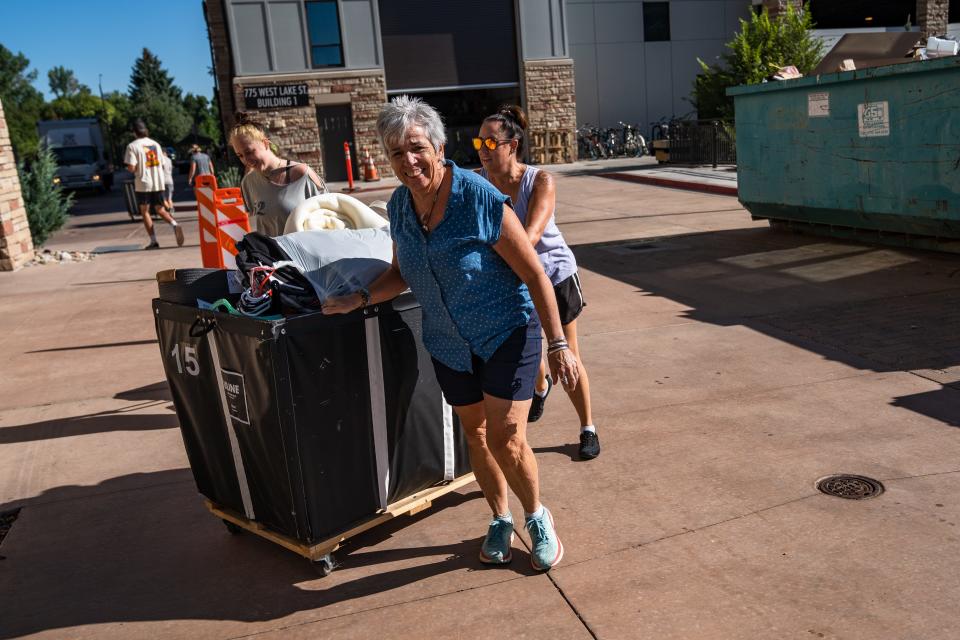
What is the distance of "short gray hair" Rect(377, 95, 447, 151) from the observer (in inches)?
119

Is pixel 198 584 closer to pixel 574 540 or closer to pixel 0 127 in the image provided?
pixel 574 540

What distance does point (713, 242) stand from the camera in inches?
423

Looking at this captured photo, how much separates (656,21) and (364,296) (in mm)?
32373

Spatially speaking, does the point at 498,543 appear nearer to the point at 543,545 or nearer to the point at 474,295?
the point at 543,545

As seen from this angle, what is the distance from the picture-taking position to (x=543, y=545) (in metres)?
3.35

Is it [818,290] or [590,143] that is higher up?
[590,143]

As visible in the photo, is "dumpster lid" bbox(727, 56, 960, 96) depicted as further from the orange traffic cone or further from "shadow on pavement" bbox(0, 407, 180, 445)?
the orange traffic cone

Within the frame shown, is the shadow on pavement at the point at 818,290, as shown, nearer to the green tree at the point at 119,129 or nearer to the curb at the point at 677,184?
the curb at the point at 677,184

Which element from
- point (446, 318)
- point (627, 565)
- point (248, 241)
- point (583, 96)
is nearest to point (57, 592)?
point (248, 241)

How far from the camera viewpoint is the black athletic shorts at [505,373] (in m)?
3.17

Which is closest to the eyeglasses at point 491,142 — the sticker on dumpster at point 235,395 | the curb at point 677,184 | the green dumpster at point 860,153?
the sticker on dumpster at point 235,395

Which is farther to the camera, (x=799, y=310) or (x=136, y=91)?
(x=136, y=91)

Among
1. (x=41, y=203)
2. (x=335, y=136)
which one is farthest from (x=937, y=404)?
(x=335, y=136)

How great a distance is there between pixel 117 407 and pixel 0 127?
29.8 ft
